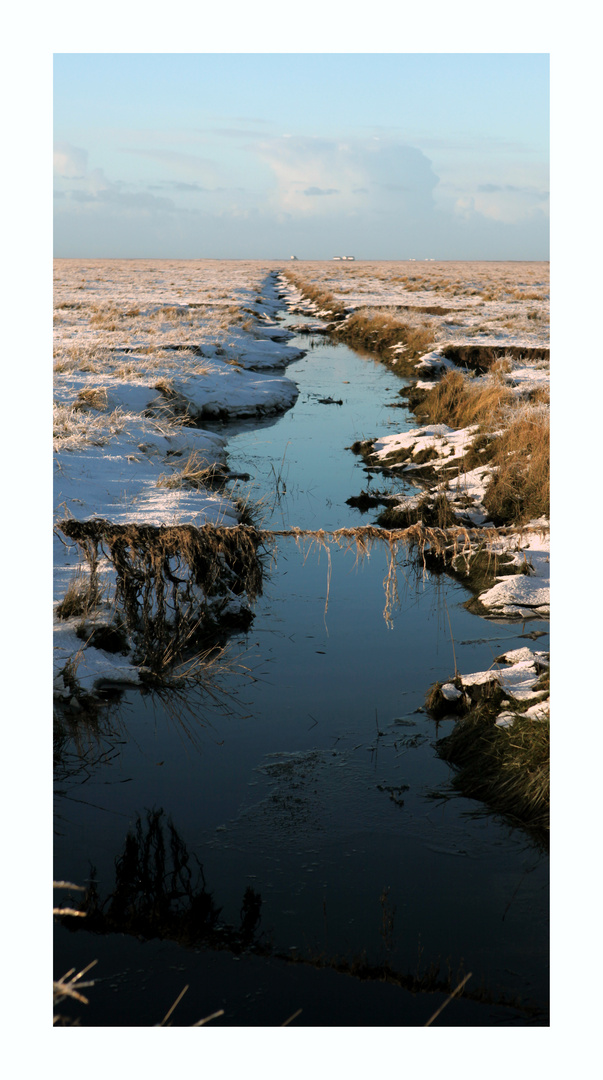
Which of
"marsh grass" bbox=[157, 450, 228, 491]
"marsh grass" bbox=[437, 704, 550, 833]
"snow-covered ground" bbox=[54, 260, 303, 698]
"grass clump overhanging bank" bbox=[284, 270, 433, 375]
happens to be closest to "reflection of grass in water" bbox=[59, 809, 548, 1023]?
"marsh grass" bbox=[437, 704, 550, 833]

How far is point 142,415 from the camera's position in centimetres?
1416

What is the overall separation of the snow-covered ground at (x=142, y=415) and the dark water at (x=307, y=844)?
1.29 m

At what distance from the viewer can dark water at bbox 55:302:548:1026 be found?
4047mm

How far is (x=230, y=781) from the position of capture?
5.66 m

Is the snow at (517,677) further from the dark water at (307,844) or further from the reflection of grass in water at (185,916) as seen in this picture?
the reflection of grass in water at (185,916)

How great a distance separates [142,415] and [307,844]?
10.4 m

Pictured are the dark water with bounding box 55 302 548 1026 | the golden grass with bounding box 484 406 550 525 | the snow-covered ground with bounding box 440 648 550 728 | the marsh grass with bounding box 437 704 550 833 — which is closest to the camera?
the dark water with bounding box 55 302 548 1026

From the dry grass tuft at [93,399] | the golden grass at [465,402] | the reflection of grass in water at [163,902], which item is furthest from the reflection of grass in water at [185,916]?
the golden grass at [465,402]

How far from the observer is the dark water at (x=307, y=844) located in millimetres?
4047

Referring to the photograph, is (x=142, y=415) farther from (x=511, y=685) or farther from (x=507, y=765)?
(x=507, y=765)

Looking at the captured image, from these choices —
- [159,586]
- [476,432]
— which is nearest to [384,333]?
[476,432]

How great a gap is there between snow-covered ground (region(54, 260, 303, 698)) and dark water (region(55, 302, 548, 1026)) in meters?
→ 1.29

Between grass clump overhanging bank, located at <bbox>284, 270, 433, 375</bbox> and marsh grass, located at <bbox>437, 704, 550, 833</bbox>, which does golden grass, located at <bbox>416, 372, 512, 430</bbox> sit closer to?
grass clump overhanging bank, located at <bbox>284, 270, 433, 375</bbox>
